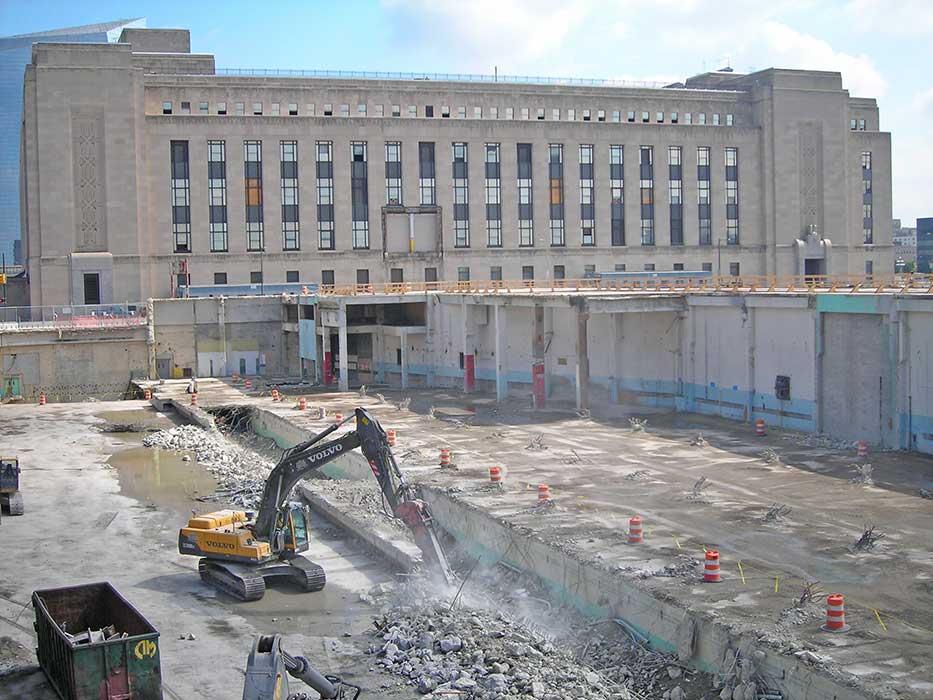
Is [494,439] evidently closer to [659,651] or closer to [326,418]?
[326,418]

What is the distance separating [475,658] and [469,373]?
3915 centimetres

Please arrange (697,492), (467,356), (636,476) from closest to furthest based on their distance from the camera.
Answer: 1. (697,492)
2. (636,476)
3. (467,356)

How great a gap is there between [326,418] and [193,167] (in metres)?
38.0

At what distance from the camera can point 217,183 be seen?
81.3 metres

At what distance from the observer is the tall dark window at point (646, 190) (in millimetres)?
91125

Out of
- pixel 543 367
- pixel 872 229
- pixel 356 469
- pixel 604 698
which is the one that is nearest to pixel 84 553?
pixel 356 469

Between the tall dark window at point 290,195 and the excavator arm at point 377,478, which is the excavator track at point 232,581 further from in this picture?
the tall dark window at point 290,195

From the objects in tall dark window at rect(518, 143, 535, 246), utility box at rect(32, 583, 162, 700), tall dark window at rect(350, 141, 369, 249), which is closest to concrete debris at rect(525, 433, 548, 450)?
utility box at rect(32, 583, 162, 700)

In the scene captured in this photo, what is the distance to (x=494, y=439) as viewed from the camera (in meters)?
41.8

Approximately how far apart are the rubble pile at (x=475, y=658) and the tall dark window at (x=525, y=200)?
66.7 meters

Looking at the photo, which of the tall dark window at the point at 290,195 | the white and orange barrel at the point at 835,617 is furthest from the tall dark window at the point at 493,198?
the white and orange barrel at the point at 835,617

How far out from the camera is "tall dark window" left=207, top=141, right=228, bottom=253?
267 feet

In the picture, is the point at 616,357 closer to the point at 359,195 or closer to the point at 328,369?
the point at 328,369

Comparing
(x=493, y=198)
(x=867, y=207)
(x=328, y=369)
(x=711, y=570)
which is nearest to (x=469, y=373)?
(x=328, y=369)
